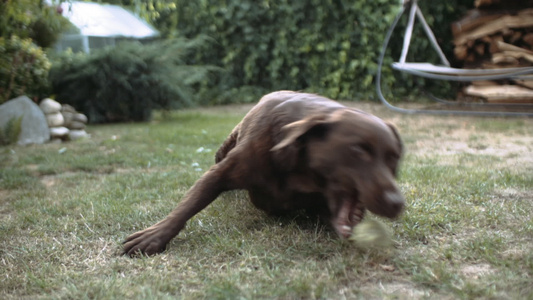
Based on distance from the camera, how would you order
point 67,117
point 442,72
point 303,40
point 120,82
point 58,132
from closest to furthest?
1. point 58,132
2. point 67,117
3. point 442,72
4. point 120,82
5. point 303,40

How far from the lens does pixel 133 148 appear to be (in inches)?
207

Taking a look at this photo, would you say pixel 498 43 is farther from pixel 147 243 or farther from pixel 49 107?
pixel 147 243

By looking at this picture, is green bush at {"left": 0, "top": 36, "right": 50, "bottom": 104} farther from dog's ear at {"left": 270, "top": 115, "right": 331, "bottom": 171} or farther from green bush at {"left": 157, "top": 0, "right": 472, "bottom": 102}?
dog's ear at {"left": 270, "top": 115, "right": 331, "bottom": 171}

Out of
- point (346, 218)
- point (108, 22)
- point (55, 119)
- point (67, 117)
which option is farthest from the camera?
point (108, 22)

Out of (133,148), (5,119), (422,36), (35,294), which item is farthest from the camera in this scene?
(422,36)

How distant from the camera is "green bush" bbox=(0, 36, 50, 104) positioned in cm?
616

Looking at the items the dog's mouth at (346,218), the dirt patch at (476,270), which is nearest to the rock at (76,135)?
the dog's mouth at (346,218)

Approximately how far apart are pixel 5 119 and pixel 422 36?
7.13 meters

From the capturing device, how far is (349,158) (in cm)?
189

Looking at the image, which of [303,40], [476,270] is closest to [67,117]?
[303,40]

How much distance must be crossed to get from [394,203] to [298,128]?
1.62 ft

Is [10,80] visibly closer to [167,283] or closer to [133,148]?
[133,148]

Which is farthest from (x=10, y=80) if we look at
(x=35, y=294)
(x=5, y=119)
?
(x=35, y=294)

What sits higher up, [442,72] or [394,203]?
[442,72]
